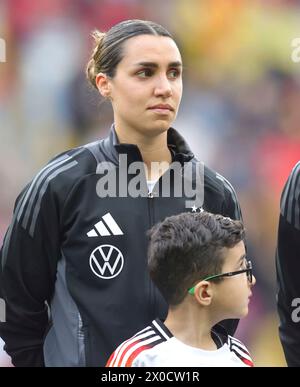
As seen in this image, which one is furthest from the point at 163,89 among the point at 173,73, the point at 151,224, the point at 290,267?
the point at 290,267

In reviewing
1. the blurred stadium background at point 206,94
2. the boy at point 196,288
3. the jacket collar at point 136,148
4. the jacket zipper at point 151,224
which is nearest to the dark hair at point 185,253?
the boy at point 196,288

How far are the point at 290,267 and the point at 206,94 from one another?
7.42 ft

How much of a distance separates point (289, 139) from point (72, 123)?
1.23 m

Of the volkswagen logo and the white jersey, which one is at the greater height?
the volkswagen logo

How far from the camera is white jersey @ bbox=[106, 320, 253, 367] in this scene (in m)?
2.03

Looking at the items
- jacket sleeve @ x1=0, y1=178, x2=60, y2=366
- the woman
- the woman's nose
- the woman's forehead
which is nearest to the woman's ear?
the woman

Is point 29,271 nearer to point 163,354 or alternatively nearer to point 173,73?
point 163,354

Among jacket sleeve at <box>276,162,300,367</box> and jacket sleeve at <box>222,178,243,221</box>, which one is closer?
jacket sleeve at <box>222,178,243,221</box>

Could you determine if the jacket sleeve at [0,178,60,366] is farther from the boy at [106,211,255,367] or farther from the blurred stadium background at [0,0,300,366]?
the blurred stadium background at [0,0,300,366]

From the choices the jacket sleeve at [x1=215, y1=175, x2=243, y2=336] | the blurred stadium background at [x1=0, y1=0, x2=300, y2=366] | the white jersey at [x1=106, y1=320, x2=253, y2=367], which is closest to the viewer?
the white jersey at [x1=106, y1=320, x2=253, y2=367]

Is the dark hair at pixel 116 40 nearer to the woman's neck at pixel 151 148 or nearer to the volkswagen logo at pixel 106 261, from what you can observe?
the woman's neck at pixel 151 148

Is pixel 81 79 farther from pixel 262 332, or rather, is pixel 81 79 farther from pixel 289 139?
pixel 262 332

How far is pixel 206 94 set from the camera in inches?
189
